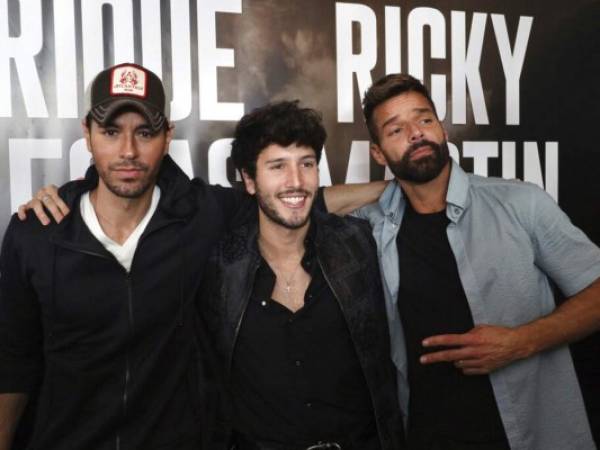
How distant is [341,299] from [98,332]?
768 mm

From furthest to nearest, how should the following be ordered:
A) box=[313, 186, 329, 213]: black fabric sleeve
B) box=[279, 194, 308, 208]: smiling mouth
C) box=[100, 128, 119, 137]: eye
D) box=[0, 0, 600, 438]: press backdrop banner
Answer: box=[0, 0, 600, 438]: press backdrop banner < box=[313, 186, 329, 213]: black fabric sleeve < box=[279, 194, 308, 208]: smiling mouth < box=[100, 128, 119, 137]: eye

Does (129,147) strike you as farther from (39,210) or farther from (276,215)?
(276,215)

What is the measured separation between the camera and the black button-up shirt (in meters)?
1.82

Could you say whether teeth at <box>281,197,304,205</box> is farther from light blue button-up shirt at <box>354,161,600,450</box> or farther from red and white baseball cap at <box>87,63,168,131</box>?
red and white baseball cap at <box>87,63,168,131</box>

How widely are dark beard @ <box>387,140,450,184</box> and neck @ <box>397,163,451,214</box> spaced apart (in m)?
0.03

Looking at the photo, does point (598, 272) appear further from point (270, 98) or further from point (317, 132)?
point (270, 98)

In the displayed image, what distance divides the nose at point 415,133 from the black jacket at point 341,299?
40 cm

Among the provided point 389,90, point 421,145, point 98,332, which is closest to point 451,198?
point 421,145

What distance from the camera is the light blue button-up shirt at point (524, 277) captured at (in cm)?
187

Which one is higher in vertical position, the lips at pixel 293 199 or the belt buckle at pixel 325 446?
the lips at pixel 293 199

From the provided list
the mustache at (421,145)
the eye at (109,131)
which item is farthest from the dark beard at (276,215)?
the eye at (109,131)

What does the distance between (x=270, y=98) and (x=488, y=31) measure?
1150 mm

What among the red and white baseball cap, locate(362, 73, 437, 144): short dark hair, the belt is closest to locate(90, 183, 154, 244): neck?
the red and white baseball cap

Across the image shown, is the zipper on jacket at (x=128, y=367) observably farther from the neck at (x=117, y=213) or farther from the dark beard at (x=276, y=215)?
the dark beard at (x=276, y=215)
